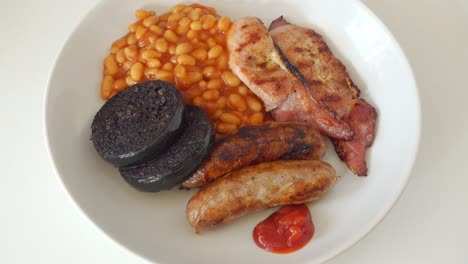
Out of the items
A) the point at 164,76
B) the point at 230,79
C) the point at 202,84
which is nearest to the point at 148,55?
the point at 164,76

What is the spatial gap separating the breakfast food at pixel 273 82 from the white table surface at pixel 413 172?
0.69 metres

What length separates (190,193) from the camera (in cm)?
298

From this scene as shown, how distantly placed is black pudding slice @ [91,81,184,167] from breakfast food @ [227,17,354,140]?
0.58m

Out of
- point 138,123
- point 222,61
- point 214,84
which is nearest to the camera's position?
point 138,123

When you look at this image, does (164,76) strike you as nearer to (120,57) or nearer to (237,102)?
(120,57)

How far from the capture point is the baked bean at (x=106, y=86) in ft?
10.5

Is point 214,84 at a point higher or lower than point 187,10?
lower

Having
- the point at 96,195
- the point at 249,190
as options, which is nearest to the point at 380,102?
the point at 249,190

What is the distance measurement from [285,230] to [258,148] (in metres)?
0.49

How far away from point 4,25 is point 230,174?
2.38 meters

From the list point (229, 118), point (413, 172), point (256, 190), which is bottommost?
point (413, 172)

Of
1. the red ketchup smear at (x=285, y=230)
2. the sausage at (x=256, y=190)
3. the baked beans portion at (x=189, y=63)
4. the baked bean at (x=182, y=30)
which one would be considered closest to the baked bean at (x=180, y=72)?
the baked beans portion at (x=189, y=63)

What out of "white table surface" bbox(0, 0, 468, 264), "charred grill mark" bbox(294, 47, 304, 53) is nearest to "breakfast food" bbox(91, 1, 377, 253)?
"charred grill mark" bbox(294, 47, 304, 53)

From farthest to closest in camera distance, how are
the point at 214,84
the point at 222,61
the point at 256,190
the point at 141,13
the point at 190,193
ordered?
the point at 141,13 < the point at 222,61 < the point at 214,84 < the point at 190,193 < the point at 256,190
